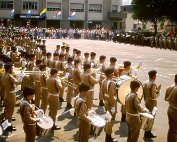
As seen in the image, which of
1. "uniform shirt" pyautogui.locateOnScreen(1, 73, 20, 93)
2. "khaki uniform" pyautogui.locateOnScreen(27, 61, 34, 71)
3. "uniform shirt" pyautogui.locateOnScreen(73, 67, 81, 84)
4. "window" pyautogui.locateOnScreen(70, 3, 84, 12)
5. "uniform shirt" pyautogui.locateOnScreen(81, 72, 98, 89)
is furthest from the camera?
"window" pyautogui.locateOnScreen(70, 3, 84, 12)

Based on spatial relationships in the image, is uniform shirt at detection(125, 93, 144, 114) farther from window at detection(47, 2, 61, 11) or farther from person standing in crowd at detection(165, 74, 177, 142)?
window at detection(47, 2, 61, 11)

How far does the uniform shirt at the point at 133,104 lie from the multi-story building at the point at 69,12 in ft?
220

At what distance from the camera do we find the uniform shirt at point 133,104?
31.4ft

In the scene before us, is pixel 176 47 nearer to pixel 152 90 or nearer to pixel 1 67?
pixel 1 67

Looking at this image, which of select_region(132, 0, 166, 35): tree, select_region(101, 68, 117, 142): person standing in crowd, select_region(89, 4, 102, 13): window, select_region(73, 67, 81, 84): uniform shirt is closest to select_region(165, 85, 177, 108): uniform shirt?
select_region(101, 68, 117, 142): person standing in crowd

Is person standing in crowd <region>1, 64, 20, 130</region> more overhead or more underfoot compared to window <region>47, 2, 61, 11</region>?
more underfoot

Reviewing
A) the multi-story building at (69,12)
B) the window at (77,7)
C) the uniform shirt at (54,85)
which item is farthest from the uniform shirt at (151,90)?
the window at (77,7)

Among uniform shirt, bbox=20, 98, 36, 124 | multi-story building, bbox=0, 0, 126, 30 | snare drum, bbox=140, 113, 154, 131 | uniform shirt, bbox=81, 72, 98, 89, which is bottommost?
snare drum, bbox=140, 113, 154, 131

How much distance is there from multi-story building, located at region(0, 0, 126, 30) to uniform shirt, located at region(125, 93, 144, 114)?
67198mm

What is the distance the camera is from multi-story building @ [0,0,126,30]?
7662 centimetres

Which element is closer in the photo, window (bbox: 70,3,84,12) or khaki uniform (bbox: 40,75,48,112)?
khaki uniform (bbox: 40,75,48,112)

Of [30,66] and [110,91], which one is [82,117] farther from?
[30,66]

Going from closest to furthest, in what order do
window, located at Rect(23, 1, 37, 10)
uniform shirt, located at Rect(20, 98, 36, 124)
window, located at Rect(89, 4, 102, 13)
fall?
uniform shirt, located at Rect(20, 98, 36, 124) → window, located at Rect(23, 1, 37, 10) → window, located at Rect(89, 4, 102, 13)

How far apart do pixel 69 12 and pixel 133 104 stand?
7221 cm
